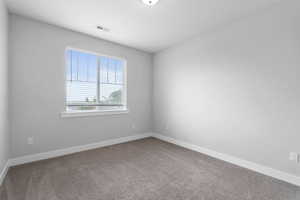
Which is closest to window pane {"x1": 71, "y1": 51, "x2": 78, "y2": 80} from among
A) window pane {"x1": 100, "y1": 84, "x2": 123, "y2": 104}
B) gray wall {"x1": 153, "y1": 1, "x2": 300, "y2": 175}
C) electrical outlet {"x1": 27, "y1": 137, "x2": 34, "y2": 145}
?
window pane {"x1": 100, "y1": 84, "x2": 123, "y2": 104}

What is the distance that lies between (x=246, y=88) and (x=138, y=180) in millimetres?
2365

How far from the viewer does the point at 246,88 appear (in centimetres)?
244

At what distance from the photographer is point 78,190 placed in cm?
179

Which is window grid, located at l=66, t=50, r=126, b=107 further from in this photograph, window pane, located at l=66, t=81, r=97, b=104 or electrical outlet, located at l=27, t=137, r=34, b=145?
electrical outlet, located at l=27, t=137, r=34, b=145

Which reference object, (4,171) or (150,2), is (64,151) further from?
(150,2)

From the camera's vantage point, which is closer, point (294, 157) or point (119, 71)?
point (294, 157)

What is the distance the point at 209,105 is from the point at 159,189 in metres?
1.95

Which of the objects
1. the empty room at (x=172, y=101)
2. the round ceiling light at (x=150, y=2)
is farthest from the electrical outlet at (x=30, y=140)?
the round ceiling light at (x=150, y=2)

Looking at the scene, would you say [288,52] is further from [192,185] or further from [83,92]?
[83,92]

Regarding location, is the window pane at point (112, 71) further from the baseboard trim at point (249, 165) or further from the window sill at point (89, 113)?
the baseboard trim at point (249, 165)

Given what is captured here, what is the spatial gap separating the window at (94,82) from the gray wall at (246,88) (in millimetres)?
1627

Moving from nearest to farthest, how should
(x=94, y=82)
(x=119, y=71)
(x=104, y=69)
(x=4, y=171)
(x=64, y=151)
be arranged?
(x=4, y=171)
(x=64, y=151)
(x=94, y=82)
(x=104, y=69)
(x=119, y=71)

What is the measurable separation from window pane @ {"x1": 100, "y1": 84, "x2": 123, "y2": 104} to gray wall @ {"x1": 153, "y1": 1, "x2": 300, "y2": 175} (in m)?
1.61

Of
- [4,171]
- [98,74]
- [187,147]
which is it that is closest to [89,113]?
[98,74]
